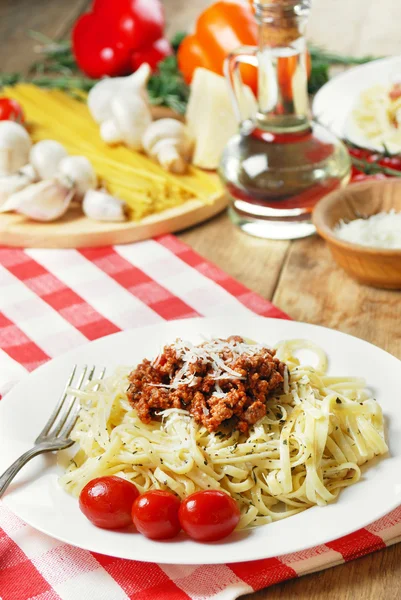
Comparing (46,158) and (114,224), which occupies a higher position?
(46,158)

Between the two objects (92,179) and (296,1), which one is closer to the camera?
(296,1)

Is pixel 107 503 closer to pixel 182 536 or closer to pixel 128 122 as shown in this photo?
pixel 182 536

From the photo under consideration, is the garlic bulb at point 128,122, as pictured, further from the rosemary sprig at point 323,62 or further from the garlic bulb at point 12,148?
the rosemary sprig at point 323,62

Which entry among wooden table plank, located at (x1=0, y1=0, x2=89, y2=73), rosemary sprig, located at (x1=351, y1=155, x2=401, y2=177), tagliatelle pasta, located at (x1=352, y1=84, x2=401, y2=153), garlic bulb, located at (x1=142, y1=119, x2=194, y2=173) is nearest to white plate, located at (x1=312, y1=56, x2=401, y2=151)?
tagliatelle pasta, located at (x1=352, y1=84, x2=401, y2=153)

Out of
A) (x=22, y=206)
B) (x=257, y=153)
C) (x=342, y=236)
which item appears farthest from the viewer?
(x=22, y=206)

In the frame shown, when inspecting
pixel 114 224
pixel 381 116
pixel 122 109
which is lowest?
pixel 114 224

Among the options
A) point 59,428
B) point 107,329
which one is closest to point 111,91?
point 107,329

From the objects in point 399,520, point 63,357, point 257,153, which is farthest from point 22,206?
point 399,520

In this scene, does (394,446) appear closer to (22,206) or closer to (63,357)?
(63,357)
